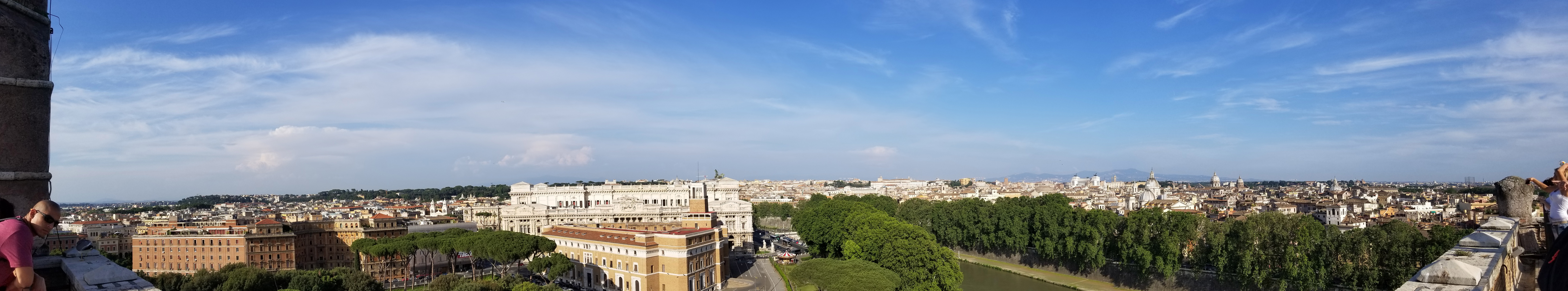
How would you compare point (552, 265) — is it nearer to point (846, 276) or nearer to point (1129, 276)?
point (846, 276)

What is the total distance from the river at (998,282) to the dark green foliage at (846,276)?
5.35 metres

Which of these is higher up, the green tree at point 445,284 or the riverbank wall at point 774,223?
the green tree at point 445,284

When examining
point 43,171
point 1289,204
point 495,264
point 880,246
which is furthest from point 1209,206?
point 43,171

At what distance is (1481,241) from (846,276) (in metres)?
17.1

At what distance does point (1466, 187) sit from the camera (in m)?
86.8

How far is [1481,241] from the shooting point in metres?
6.48

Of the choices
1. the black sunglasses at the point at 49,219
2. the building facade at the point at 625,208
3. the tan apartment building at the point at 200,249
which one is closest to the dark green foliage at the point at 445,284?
the building facade at the point at 625,208

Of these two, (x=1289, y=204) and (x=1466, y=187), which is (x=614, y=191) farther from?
(x=1466, y=187)

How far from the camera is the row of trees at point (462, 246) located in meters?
29.8

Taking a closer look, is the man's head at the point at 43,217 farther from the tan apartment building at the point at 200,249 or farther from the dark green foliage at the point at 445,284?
the tan apartment building at the point at 200,249

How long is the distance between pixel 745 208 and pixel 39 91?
4519 cm

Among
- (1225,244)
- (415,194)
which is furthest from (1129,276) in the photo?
(415,194)

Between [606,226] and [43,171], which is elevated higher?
[43,171]

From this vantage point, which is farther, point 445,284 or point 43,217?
point 445,284
